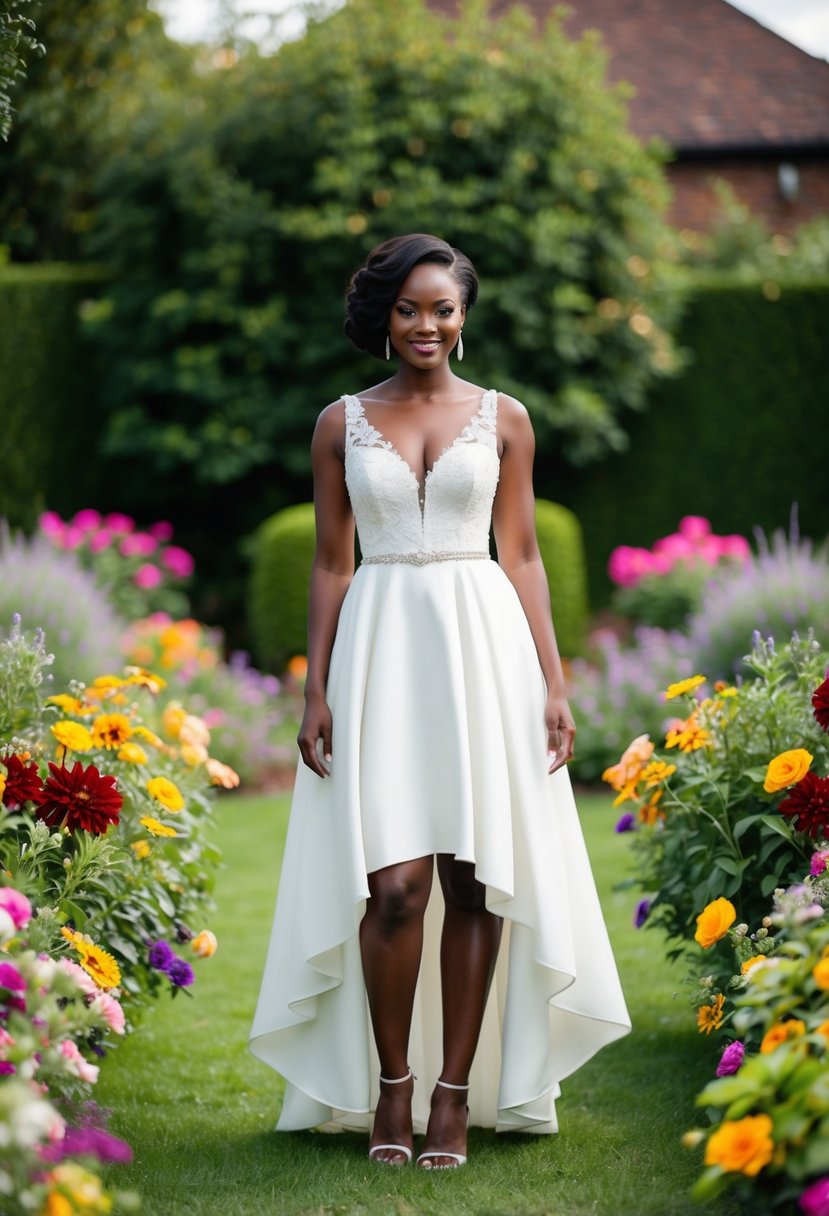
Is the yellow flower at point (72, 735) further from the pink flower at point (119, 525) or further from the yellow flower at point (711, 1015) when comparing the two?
the pink flower at point (119, 525)

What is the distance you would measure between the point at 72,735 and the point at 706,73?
14949 millimetres

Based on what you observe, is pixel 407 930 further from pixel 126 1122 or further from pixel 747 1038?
pixel 126 1122

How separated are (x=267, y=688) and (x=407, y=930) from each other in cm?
582

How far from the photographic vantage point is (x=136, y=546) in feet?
32.7

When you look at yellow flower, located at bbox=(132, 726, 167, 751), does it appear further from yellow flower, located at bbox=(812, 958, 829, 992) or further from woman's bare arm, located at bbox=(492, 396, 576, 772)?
yellow flower, located at bbox=(812, 958, 829, 992)

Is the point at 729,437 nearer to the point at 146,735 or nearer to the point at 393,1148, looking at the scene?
the point at 146,735

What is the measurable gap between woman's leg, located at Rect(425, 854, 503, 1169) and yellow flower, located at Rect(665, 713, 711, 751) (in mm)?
704

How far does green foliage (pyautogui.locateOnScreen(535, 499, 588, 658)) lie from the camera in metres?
9.80

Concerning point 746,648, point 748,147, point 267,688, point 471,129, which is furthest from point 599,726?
point 748,147

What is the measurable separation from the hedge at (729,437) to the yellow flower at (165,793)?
801 centimetres

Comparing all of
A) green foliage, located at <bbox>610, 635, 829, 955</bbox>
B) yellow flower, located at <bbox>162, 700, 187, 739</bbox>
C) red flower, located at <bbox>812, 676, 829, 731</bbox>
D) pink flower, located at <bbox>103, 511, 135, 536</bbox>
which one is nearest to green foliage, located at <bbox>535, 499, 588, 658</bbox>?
pink flower, located at <bbox>103, 511, 135, 536</bbox>

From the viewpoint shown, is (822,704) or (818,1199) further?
(822,704)

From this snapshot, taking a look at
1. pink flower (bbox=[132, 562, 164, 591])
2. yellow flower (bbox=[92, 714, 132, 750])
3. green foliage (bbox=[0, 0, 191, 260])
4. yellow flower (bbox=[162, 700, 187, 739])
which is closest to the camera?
yellow flower (bbox=[92, 714, 132, 750])

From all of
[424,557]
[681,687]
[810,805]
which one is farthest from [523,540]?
[810,805]
